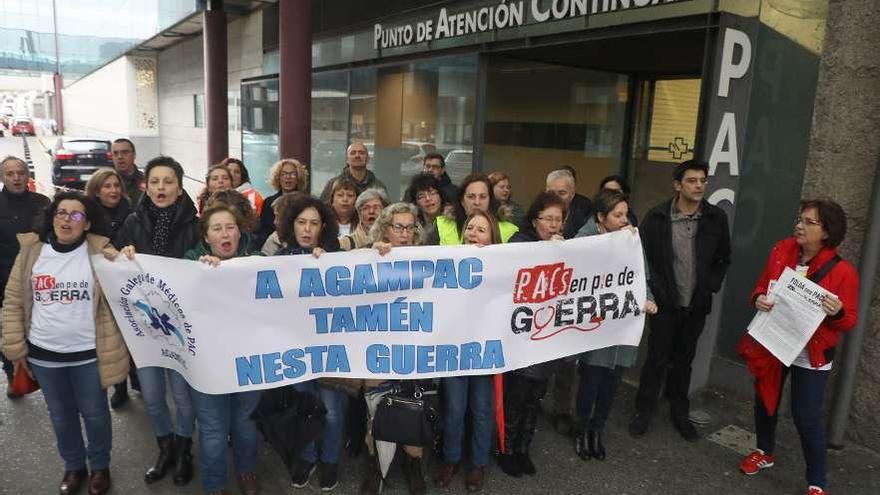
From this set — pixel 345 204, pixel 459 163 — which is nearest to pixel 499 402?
pixel 345 204

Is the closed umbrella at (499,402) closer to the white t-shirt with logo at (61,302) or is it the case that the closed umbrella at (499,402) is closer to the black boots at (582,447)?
the black boots at (582,447)

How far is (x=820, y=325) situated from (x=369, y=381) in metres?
2.59

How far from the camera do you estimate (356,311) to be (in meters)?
3.61

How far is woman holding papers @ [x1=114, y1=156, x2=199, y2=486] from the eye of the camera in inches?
146

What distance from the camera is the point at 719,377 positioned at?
17.2 feet

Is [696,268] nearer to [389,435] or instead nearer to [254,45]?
[389,435]

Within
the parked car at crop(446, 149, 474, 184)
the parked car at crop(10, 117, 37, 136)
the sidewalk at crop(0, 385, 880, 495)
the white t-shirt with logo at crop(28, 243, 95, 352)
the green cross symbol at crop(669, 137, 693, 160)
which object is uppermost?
the parked car at crop(10, 117, 37, 136)

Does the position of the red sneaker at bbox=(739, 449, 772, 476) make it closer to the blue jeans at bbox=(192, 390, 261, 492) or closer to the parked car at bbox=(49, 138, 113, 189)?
the blue jeans at bbox=(192, 390, 261, 492)

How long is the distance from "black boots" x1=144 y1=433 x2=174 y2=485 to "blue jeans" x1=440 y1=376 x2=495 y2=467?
66.1 inches

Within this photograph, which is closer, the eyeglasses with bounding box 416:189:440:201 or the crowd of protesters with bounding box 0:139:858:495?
the crowd of protesters with bounding box 0:139:858:495

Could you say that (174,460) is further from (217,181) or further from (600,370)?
(600,370)

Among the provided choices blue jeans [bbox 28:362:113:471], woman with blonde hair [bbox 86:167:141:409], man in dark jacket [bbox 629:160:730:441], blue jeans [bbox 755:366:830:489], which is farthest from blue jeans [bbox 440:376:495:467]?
woman with blonde hair [bbox 86:167:141:409]

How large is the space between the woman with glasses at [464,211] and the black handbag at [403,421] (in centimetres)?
121

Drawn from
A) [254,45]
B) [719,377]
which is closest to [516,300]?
[719,377]
